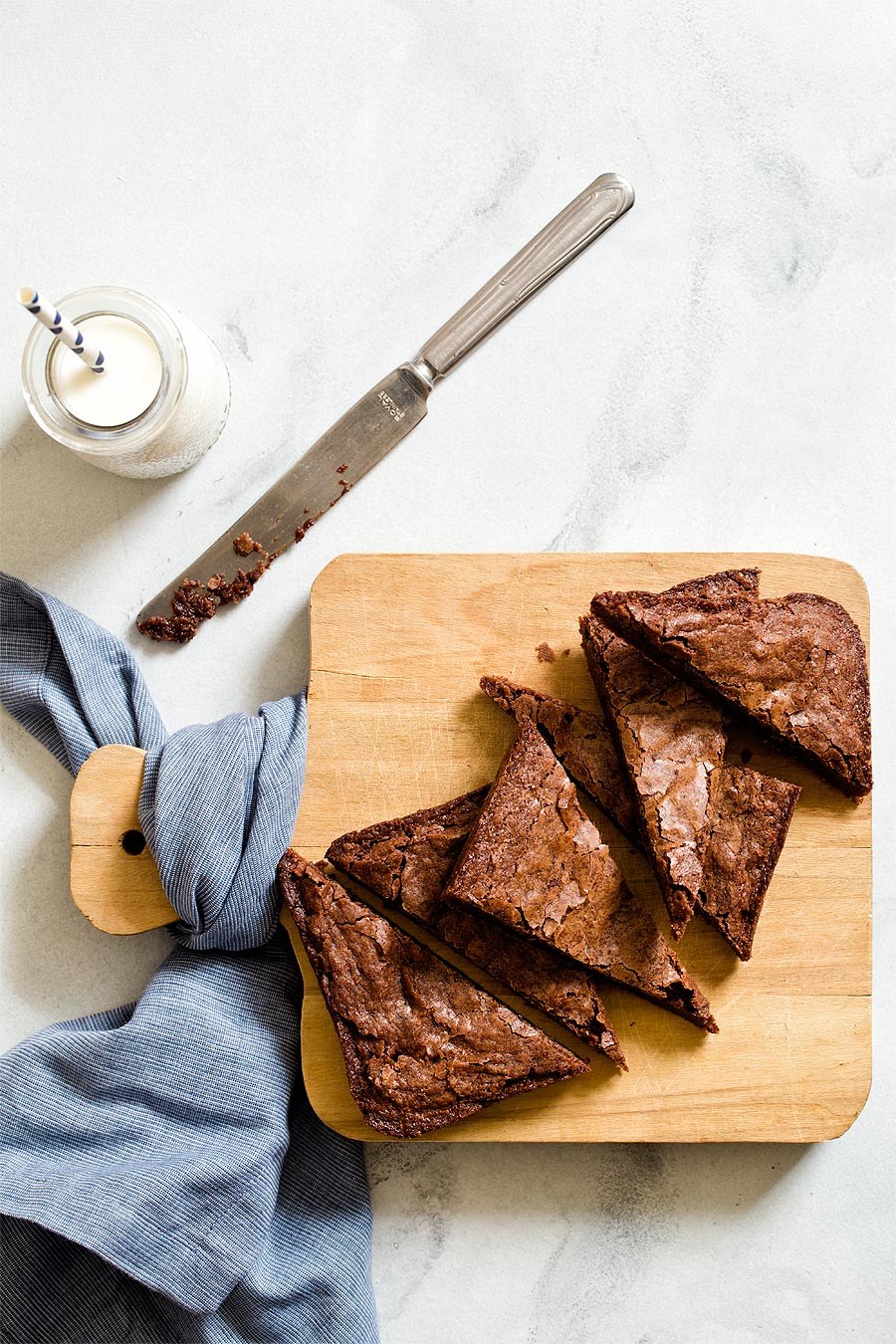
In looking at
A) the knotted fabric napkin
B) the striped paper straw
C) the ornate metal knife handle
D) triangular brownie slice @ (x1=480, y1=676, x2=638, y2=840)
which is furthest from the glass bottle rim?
triangular brownie slice @ (x1=480, y1=676, x2=638, y2=840)

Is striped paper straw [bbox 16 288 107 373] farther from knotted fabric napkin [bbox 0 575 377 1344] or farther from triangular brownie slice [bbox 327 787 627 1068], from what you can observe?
triangular brownie slice [bbox 327 787 627 1068]

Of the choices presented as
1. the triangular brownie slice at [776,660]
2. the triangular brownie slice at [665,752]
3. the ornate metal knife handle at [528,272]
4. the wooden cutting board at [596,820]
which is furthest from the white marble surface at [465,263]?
the triangular brownie slice at [665,752]

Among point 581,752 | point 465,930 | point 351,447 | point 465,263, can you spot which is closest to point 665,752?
point 581,752

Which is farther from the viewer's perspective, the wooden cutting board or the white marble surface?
the white marble surface

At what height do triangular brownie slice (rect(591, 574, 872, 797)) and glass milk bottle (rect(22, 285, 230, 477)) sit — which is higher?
glass milk bottle (rect(22, 285, 230, 477))

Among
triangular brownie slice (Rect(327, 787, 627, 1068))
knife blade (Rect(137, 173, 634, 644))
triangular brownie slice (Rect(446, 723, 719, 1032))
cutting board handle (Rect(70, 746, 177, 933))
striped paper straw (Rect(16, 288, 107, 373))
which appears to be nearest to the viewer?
striped paper straw (Rect(16, 288, 107, 373))

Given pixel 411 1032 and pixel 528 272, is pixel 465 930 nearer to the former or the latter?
pixel 411 1032

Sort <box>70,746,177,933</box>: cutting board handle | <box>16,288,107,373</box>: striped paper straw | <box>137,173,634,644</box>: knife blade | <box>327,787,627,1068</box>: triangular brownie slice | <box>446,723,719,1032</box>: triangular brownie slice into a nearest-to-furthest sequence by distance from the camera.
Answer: <box>16,288,107,373</box>: striped paper straw < <box>446,723,719,1032</box>: triangular brownie slice < <box>327,787,627,1068</box>: triangular brownie slice < <box>70,746,177,933</box>: cutting board handle < <box>137,173,634,644</box>: knife blade

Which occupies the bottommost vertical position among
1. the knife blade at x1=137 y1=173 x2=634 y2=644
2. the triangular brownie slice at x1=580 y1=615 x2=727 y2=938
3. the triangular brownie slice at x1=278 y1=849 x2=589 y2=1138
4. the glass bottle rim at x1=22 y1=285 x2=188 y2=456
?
the triangular brownie slice at x1=278 y1=849 x2=589 y2=1138
